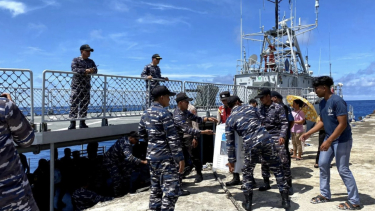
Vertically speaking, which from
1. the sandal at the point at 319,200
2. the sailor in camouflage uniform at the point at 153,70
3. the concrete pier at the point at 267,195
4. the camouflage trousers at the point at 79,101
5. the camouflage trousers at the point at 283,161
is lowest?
the concrete pier at the point at 267,195

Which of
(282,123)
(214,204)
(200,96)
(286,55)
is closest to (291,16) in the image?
(286,55)

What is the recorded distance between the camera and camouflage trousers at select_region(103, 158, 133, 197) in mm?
5914

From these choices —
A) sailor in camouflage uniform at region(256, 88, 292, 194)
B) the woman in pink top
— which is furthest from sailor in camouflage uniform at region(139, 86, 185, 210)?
the woman in pink top

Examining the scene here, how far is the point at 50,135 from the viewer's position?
16.8 ft

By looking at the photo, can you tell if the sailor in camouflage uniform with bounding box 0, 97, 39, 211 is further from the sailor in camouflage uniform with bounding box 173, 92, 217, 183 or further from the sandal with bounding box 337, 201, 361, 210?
the sandal with bounding box 337, 201, 361, 210

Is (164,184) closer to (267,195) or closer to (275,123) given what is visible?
(267,195)

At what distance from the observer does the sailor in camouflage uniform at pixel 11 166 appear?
2193mm

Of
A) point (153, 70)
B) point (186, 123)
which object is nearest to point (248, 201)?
point (186, 123)

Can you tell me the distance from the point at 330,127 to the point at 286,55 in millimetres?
16907

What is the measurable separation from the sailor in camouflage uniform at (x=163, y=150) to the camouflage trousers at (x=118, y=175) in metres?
2.40

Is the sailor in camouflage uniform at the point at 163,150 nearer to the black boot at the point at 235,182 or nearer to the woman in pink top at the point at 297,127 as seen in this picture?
the black boot at the point at 235,182

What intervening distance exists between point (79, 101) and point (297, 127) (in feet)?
19.5

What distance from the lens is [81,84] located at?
5703 millimetres

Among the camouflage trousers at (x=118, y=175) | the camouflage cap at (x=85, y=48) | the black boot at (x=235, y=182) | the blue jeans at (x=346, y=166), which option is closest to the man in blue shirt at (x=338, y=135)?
the blue jeans at (x=346, y=166)
